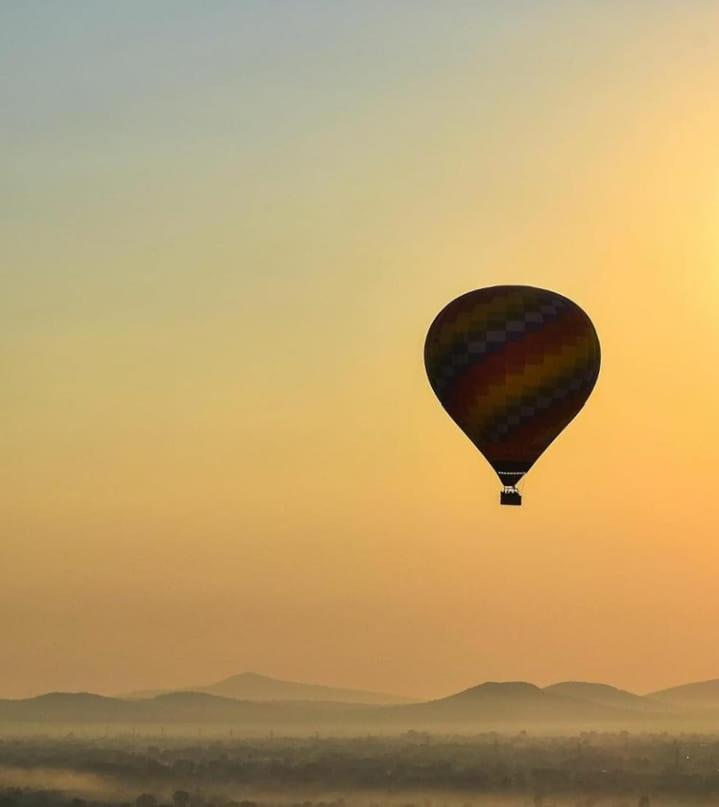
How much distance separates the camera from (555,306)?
63.5 m

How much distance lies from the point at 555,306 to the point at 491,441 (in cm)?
488

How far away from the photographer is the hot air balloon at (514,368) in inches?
2464

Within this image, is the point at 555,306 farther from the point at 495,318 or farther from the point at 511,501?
the point at 511,501

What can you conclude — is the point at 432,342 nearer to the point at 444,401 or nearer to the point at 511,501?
the point at 444,401

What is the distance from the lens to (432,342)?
2534 inches

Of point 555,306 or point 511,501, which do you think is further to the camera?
point 555,306

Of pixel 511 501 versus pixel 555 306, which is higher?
pixel 555 306

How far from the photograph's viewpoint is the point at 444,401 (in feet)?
211

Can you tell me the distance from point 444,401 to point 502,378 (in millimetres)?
2309

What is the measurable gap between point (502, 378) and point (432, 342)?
2.87 meters

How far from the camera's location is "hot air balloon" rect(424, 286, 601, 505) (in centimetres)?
6259

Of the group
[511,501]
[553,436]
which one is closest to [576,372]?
[553,436]

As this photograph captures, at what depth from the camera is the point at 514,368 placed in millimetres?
62781

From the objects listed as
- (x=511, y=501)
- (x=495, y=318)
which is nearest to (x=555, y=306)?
(x=495, y=318)
